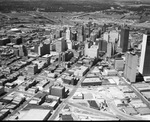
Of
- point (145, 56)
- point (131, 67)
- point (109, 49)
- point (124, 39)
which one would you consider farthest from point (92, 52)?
point (131, 67)

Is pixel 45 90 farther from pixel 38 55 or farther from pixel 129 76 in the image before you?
pixel 38 55

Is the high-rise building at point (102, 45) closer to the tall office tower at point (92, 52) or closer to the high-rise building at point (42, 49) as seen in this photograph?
the tall office tower at point (92, 52)

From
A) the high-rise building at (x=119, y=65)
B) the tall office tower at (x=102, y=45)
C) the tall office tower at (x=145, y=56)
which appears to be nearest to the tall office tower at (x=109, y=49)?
the tall office tower at (x=102, y=45)

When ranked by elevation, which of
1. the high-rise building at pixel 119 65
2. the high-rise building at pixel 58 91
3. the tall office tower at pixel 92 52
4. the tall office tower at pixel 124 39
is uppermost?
the tall office tower at pixel 124 39

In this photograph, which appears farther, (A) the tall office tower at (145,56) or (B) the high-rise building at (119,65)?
(B) the high-rise building at (119,65)

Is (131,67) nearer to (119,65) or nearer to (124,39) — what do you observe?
(119,65)

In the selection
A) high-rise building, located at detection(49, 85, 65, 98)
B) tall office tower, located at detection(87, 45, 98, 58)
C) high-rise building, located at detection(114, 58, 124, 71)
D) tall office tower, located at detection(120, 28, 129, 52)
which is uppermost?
tall office tower, located at detection(120, 28, 129, 52)

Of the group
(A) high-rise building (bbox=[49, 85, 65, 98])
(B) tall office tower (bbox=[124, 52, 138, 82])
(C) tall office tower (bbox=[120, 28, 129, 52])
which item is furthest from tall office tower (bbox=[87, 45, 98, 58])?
(A) high-rise building (bbox=[49, 85, 65, 98])

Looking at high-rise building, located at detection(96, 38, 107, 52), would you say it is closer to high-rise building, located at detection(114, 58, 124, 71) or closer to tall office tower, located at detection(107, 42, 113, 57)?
tall office tower, located at detection(107, 42, 113, 57)
